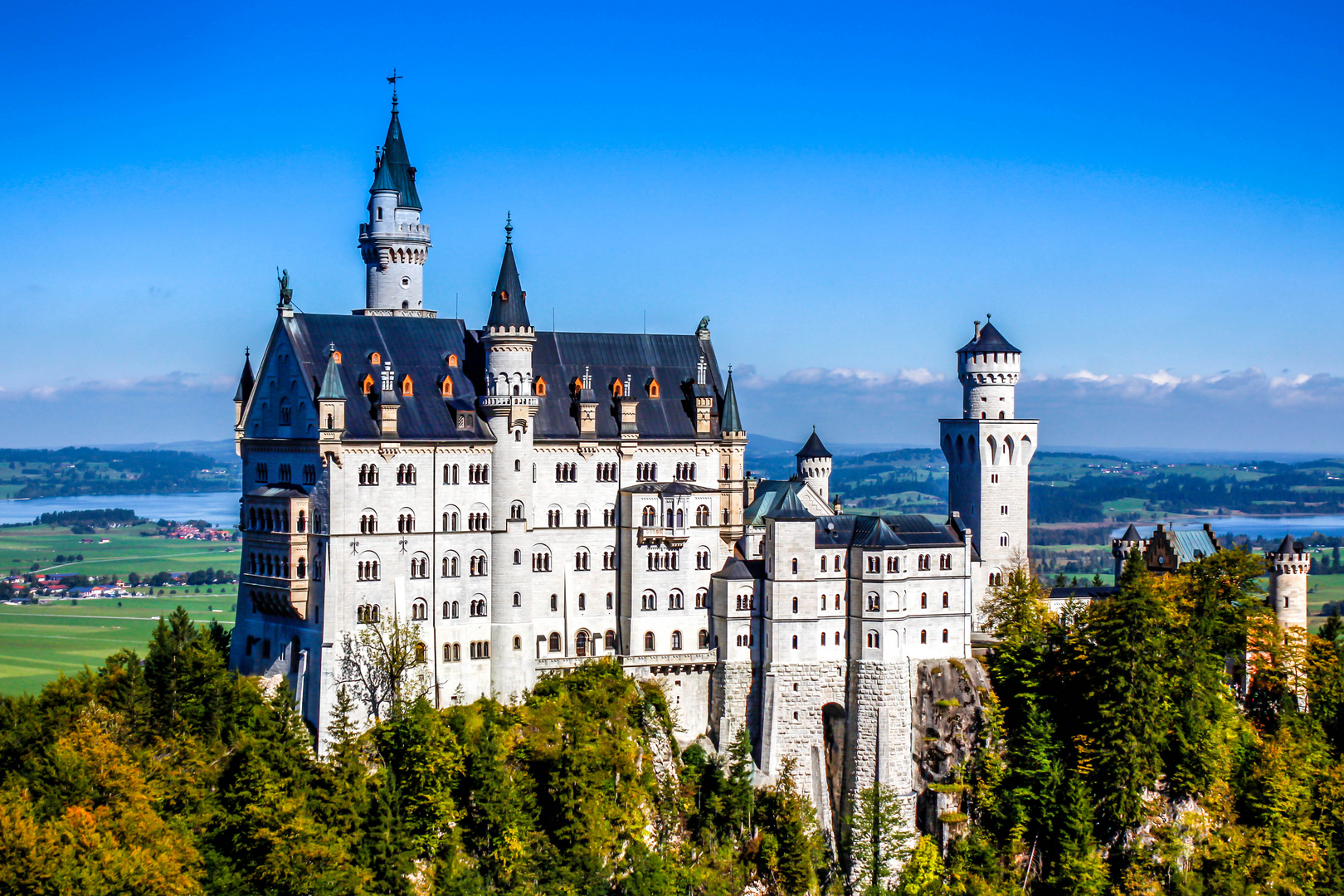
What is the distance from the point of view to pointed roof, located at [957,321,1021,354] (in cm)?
10150

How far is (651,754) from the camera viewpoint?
90.6 metres

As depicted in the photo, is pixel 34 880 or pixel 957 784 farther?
pixel 957 784

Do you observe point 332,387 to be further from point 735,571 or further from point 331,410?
point 735,571

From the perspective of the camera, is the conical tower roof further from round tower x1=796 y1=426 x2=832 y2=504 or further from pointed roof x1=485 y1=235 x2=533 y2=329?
round tower x1=796 y1=426 x2=832 y2=504

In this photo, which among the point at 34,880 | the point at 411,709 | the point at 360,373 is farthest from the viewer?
the point at 360,373

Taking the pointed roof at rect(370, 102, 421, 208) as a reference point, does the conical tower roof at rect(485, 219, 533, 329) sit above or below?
below

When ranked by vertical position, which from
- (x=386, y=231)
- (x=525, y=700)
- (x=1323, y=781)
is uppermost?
(x=386, y=231)

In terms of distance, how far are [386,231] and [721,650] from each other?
110ft

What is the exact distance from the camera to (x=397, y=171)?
10000 cm

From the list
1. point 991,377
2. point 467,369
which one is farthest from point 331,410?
point 991,377

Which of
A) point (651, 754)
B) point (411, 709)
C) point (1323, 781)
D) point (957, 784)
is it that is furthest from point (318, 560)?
point (1323, 781)

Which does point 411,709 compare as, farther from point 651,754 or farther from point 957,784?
point 957,784

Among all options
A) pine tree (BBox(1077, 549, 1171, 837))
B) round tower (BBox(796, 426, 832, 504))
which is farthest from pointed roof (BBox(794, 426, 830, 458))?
pine tree (BBox(1077, 549, 1171, 837))

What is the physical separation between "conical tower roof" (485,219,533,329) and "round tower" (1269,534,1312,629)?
52.2 metres
